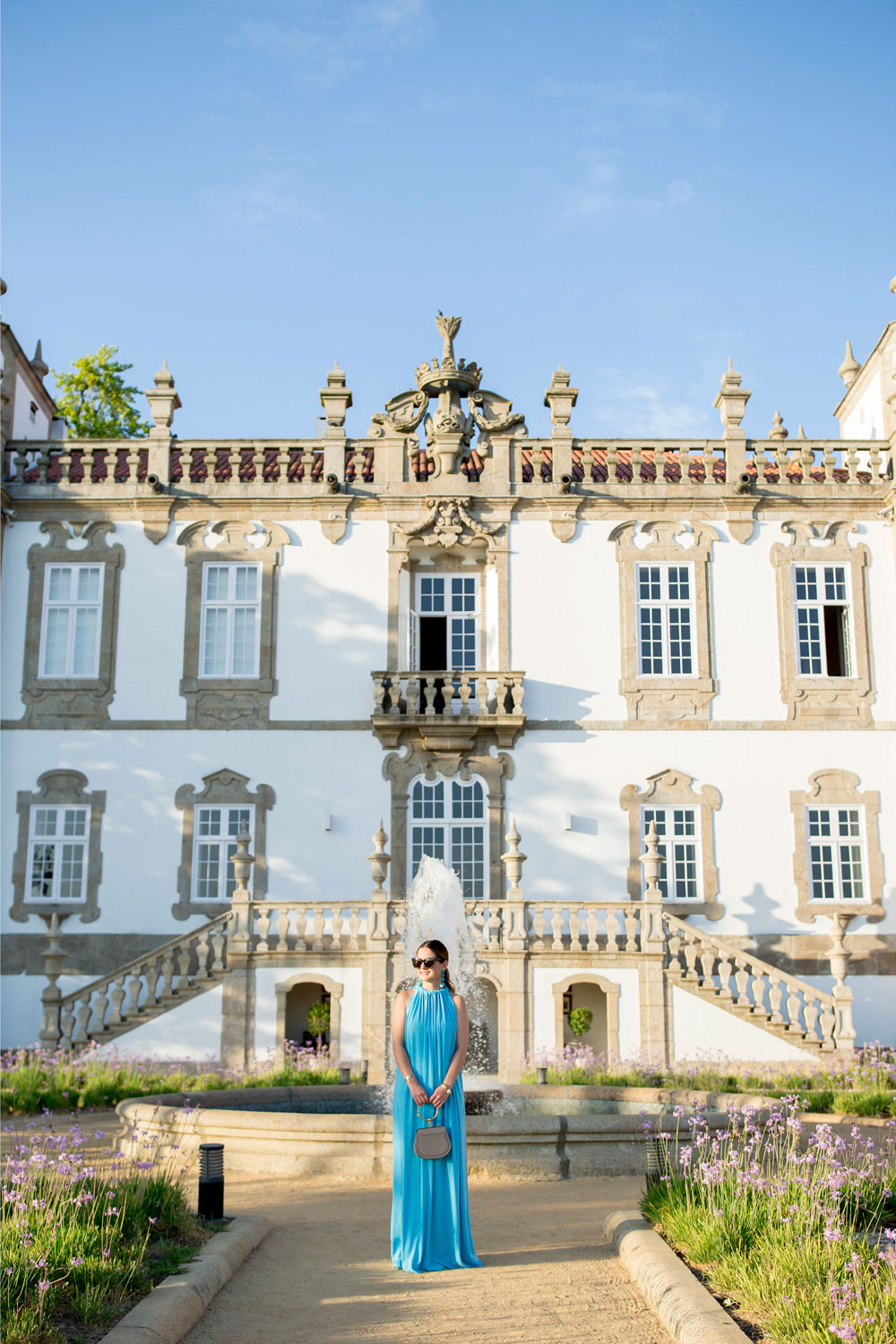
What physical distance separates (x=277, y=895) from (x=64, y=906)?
3.60 m

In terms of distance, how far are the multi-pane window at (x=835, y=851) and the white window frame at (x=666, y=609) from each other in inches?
131

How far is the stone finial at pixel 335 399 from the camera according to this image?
925 inches

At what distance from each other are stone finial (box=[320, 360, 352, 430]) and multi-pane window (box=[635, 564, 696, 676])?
610 cm

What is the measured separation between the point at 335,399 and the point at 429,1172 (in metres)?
18.2

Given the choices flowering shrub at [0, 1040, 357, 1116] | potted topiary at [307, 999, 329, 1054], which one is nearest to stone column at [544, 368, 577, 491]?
potted topiary at [307, 999, 329, 1054]

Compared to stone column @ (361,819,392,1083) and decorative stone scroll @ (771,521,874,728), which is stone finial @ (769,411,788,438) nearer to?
decorative stone scroll @ (771,521,874,728)

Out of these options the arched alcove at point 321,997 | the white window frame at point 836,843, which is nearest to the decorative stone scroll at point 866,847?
the white window frame at point 836,843

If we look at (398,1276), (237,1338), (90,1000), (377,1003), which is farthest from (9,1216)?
(90,1000)

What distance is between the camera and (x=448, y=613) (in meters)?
23.2

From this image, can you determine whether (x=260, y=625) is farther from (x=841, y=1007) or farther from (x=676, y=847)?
(x=841, y=1007)

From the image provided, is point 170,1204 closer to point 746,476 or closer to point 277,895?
Answer: point 277,895

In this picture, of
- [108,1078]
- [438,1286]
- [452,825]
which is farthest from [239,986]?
[438,1286]

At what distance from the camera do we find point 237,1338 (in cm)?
614

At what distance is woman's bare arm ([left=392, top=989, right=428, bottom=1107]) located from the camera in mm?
7250
